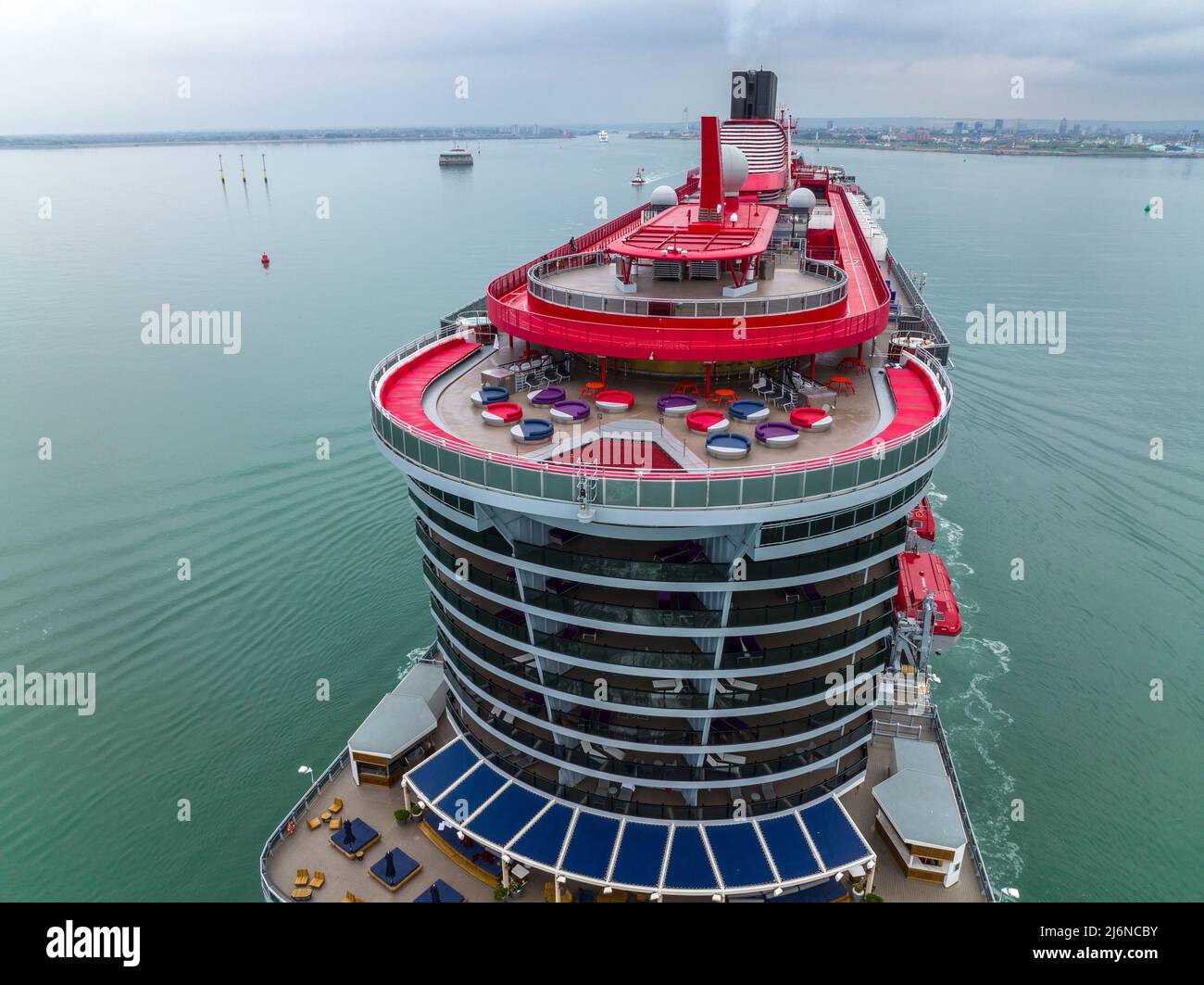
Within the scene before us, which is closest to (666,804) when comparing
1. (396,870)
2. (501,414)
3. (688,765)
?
(688,765)

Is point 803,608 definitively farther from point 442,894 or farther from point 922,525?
point 922,525

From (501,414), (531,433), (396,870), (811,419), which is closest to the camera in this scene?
(531,433)

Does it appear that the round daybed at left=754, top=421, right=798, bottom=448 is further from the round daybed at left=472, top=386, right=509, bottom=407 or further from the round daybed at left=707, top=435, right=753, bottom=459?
the round daybed at left=472, top=386, right=509, bottom=407

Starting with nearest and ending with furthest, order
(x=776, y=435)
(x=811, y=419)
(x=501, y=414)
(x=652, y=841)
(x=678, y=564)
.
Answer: (x=678, y=564), (x=776, y=435), (x=652, y=841), (x=811, y=419), (x=501, y=414)

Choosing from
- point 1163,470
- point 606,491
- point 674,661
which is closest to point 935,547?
point 1163,470

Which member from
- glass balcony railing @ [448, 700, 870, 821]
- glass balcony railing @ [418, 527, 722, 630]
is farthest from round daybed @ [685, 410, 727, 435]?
glass balcony railing @ [448, 700, 870, 821]
